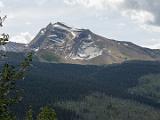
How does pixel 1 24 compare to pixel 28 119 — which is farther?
pixel 28 119

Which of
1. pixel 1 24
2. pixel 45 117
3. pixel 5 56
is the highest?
pixel 1 24

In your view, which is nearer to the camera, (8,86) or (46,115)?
(8,86)

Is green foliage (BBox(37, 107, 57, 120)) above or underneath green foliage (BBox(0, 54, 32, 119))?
underneath

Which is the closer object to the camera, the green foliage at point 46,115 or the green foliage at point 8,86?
the green foliage at point 8,86

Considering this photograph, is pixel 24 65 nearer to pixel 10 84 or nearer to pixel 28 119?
pixel 10 84

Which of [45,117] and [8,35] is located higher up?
[8,35]

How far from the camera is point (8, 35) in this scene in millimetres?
31031


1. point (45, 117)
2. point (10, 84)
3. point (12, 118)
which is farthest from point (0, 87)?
point (45, 117)

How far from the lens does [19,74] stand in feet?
100

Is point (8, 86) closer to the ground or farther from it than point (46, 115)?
farther from it

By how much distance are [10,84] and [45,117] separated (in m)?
5.70

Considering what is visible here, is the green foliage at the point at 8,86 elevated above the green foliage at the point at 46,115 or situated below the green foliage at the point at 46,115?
above

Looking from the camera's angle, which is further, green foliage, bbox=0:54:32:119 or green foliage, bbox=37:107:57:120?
green foliage, bbox=37:107:57:120

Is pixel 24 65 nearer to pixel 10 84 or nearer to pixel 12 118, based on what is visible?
pixel 10 84
